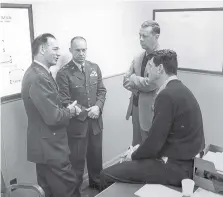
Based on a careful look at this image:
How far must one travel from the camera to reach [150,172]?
159 centimetres

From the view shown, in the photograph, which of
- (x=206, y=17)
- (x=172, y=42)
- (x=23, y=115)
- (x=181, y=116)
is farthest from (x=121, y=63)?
(x=181, y=116)

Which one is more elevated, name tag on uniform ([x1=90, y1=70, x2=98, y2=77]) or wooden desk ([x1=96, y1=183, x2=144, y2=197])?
name tag on uniform ([x1=90, y1=70, x2=98, y2=77])

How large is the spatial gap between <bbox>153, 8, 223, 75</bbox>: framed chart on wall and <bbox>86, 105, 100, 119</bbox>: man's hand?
134 cm

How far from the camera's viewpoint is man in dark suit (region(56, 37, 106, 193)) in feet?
7.00

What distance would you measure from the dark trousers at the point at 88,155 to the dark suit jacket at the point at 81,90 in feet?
0.22

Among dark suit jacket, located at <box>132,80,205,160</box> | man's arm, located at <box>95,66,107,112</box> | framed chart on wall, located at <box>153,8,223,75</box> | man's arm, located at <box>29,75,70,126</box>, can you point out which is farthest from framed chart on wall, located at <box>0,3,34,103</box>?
framed chart on wall, located at <box>153,8,223,75</box>

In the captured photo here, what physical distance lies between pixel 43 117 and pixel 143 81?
91cm

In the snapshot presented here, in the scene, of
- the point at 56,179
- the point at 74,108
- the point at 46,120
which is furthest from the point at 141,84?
the point at 56,179

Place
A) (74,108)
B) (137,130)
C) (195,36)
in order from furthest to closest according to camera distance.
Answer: (195,36)
(137,130)
(74,108)

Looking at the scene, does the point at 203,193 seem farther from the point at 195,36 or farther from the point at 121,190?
the point at 195,36

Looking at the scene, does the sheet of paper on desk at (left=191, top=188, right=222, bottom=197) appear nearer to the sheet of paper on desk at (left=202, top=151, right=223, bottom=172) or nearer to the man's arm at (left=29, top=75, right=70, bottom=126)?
the sheet of paper on desk at (left=202, top=151, right=223, bottom=172)

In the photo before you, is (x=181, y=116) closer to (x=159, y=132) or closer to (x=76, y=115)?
(x=159, y=132)

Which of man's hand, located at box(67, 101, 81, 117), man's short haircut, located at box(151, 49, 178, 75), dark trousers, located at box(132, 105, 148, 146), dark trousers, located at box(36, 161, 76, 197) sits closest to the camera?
man's short haircut, located at box(151, 49, 178, 75)

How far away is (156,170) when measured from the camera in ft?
5.24
